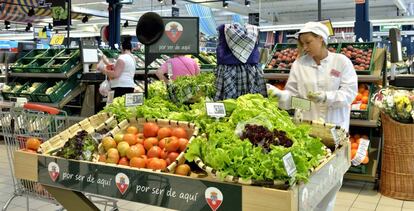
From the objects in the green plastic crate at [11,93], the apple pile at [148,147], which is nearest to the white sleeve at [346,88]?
the apple pile at [148,147]

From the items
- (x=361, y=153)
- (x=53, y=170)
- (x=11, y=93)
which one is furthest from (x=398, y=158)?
(x=11, y=93)

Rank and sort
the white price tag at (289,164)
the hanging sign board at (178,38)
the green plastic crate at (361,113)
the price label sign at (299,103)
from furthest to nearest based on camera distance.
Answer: the green plastic crate at (361,113) < the hanging sign board at (178,38) < the price label sign at (299,103) < the white price tag at (289,164)

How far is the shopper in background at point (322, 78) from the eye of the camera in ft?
10.0

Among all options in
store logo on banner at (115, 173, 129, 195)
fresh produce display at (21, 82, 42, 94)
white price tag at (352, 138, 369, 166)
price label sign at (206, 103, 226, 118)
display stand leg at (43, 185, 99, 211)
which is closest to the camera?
store logo on banner at (115, 173, 129, 195)

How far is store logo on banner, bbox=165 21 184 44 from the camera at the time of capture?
3.56m

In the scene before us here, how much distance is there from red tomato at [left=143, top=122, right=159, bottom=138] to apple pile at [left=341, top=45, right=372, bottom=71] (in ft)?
11.6

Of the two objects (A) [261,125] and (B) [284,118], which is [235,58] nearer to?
(B) [284,118]

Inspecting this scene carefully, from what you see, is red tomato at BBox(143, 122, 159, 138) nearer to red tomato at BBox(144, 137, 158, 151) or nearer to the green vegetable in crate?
red tomato at BBox(144, 137, 158, 151)

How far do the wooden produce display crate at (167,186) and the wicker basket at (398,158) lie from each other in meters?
2.52

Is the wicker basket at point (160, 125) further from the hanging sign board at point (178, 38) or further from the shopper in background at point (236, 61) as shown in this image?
the shopper in background at point (236, 61)

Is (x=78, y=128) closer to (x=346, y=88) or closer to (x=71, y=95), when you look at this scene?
(x=346, y=88)

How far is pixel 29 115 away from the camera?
2938mm

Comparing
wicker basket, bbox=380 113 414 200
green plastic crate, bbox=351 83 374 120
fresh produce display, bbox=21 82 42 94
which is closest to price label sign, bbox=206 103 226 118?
wicker basket, bbox=380 113 414 200

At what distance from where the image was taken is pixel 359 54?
17.8 feet
